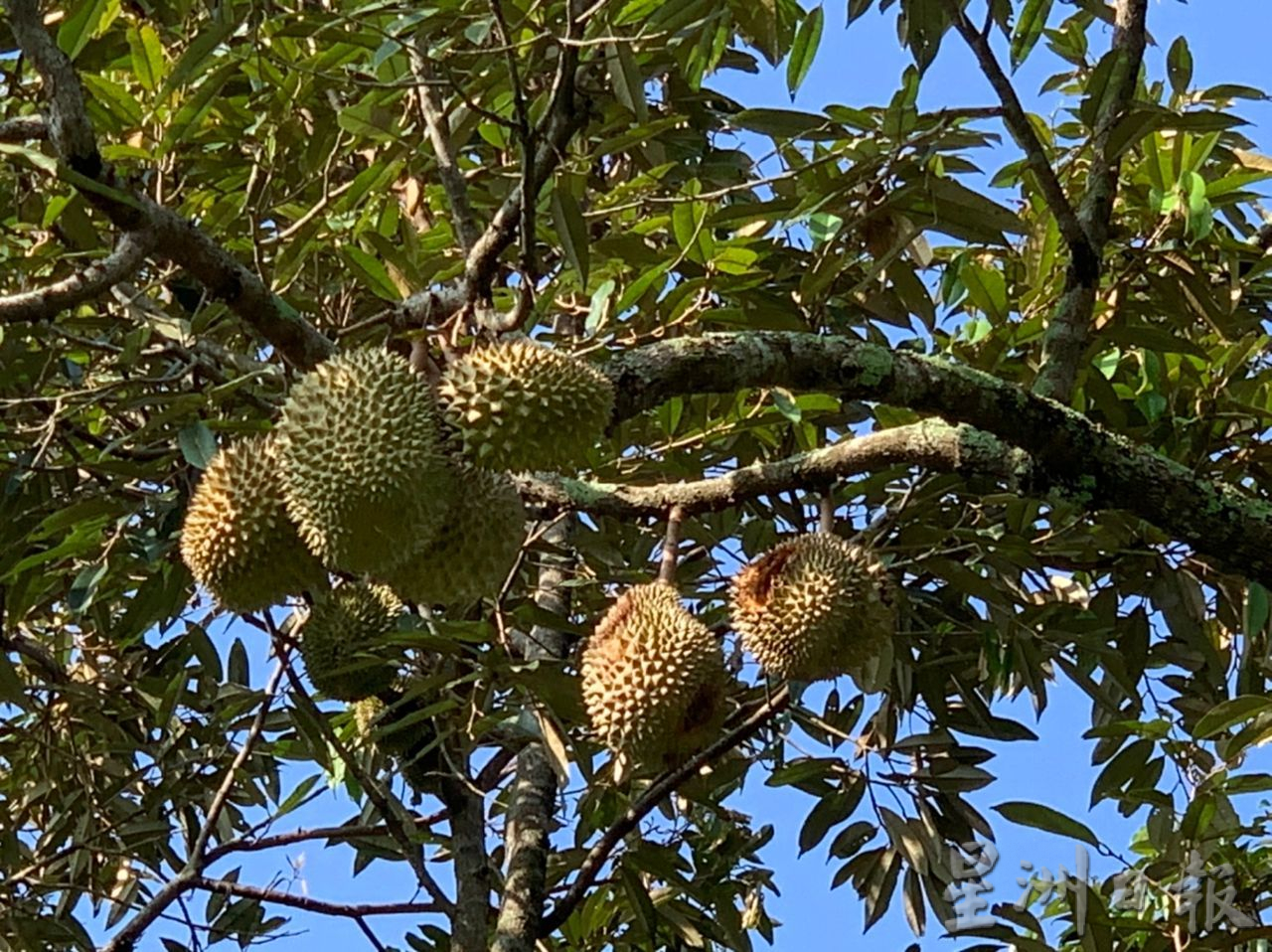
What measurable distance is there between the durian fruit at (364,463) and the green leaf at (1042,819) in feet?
3.94

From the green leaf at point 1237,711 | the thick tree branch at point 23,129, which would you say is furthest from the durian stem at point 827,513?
the thick tree branch at point 23,129

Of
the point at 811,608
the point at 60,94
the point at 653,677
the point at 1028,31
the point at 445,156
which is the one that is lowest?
the point at 653,677

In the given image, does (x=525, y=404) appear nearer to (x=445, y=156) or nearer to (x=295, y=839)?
(x=445, y=156)

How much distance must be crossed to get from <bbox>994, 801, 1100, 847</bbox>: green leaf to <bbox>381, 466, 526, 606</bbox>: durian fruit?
42.3 inches

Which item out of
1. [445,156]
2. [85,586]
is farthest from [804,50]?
[85,586]

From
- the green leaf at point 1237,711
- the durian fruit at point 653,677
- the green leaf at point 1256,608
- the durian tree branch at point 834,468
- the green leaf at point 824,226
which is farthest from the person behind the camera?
the green leaf at point 1256,608

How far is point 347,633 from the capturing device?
7.00ft

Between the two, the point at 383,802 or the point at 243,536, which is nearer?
the point at 243,536

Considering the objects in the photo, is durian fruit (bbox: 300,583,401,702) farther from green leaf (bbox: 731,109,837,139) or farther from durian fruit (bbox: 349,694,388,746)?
green leaf (bbox: 731,109,837,139)

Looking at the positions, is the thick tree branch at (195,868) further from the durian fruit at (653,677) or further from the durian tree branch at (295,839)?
the durian fruit at (653,677)

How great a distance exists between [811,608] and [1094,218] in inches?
30.8

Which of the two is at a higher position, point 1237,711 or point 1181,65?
point 1181,65

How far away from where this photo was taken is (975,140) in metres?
1.90

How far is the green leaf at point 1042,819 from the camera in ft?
7.55
